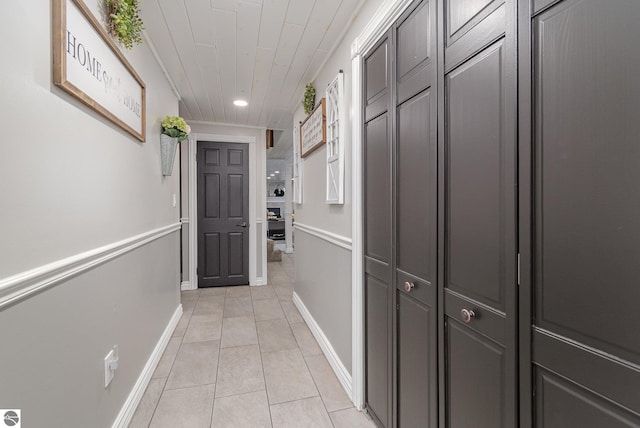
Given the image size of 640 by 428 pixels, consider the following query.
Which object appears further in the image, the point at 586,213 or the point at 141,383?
the point at 141,383

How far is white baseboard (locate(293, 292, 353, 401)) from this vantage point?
Answer: 191 centimetres

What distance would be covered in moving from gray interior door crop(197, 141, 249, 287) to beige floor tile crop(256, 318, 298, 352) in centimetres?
154

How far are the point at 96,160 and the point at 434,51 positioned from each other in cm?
150

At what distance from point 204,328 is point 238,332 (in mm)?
358

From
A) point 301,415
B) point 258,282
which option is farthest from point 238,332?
point 258,282

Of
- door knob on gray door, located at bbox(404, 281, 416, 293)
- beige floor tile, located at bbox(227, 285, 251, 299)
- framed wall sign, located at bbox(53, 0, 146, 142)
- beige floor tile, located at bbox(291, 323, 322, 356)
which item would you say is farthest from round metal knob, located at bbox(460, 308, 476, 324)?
beige floor tile, located at bbox(227, 285, 251, 299)

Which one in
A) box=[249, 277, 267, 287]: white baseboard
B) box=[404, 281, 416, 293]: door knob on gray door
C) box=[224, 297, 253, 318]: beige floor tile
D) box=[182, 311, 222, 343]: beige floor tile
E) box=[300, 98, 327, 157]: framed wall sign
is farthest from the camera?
box=[249, 277, 267, 287]: white baseboard

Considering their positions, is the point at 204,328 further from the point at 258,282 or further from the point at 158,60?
the point at 158,60

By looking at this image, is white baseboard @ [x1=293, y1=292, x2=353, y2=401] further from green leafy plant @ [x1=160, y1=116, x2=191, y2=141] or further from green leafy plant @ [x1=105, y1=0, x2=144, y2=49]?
green leafy plant @ [x1=105, y1=0, x2=144, y2=49]

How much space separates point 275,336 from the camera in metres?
2.73

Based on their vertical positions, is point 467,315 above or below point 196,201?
below

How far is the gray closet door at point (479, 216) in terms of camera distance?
83 centimetres

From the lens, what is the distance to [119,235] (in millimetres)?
1599

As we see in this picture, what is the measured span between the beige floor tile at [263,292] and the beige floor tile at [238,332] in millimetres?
739
